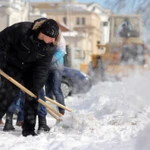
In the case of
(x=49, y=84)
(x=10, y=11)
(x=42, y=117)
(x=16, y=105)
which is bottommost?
(x=42, y=117)

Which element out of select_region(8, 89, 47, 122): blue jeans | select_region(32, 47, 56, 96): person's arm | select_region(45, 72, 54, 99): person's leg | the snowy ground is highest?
select_region(32, 47, 56, 96): person's arm

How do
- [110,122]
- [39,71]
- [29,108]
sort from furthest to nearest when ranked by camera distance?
[110,122] < [29,108] < [39,71]

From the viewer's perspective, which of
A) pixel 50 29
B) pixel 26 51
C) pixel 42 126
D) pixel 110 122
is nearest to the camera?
pixel 50 29

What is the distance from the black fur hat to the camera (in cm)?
559

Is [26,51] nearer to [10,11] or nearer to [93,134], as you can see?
[93,134]

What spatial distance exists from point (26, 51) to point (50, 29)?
18.3 inches

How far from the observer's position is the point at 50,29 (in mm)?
5582

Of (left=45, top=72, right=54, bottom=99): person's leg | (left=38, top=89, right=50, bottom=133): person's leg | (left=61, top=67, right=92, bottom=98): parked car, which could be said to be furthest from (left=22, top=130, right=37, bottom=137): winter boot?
(left=61, top=67, right=92, bottom=98): parked car

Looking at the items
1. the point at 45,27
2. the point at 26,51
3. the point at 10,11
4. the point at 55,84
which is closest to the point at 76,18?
the point at 10,11

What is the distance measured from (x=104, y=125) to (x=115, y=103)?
251 centimetres

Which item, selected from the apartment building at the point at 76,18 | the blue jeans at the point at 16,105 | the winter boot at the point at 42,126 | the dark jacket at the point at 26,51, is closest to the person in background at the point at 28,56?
the dark jacket at the point at 26,51

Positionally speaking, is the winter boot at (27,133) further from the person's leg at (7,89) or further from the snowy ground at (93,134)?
the person's leg at (7,89)

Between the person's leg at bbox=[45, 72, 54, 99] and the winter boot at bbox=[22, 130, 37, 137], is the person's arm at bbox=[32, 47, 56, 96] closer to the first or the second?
the winter boot at bbox=[22, 130, 37, 137]

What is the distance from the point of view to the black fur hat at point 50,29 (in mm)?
5586
